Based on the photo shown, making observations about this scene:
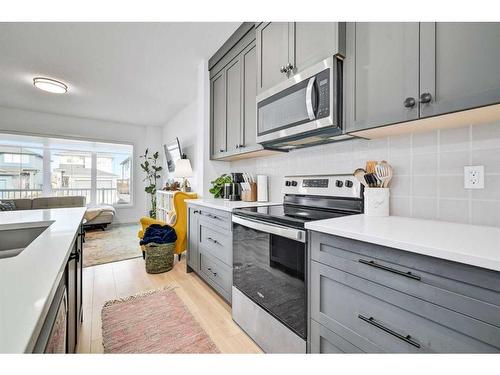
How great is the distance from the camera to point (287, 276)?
1.35 metres

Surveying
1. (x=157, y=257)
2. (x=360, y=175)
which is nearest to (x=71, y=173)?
(x=157, y=257)

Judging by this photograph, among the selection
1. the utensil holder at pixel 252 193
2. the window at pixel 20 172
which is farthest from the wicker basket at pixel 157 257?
the window at pixel 20 172

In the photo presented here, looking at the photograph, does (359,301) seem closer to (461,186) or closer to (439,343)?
(439,343)

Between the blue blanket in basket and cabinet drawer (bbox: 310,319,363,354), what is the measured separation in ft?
7.19

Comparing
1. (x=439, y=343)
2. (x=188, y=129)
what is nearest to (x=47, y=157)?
(x=188, y=129)

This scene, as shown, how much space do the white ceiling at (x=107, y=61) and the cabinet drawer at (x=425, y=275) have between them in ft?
7.88

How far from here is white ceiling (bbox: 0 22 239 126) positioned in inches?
92.7

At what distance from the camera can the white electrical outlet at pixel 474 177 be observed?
3.73ft

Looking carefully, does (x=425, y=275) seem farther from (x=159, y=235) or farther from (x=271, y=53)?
(x=159, y=235)

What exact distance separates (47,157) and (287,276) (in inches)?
252

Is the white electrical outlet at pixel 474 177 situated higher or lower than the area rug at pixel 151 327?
higher

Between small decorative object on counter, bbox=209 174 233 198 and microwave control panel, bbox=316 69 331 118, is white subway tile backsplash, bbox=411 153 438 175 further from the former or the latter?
small decorative object on counter, bbox=209 174 233 198

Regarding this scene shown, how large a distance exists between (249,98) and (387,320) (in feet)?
6.66

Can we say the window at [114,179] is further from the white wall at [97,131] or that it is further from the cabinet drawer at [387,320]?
the cabinet drawer at [387,320]
